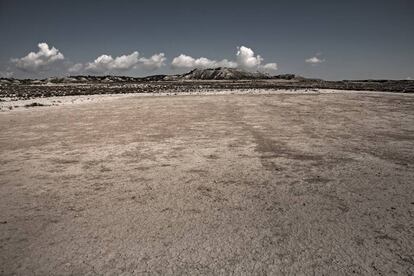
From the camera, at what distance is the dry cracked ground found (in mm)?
4395

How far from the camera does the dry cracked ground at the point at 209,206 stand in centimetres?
439

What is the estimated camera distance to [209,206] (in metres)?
6.04

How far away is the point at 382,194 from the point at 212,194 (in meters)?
3.20

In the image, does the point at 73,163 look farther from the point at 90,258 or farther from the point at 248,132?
the point at 248,132

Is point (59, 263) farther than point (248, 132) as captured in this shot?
No

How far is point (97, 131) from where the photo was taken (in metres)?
13.9

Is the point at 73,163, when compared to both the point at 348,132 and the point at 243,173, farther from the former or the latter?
the point at 348,132

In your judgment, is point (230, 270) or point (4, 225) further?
point (4, 225)

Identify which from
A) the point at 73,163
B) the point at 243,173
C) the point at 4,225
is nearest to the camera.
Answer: the point at 4,225

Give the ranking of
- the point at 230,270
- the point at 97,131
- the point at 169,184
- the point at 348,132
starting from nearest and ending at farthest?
the point at 230,270 → the point at 169,184 → the point at 348,132 → the point at 97,131

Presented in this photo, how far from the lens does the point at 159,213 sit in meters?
5.79

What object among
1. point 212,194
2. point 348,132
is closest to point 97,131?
point 212,194

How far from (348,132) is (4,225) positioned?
1145 cm

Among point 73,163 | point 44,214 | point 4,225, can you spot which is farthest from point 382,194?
point 73,163
